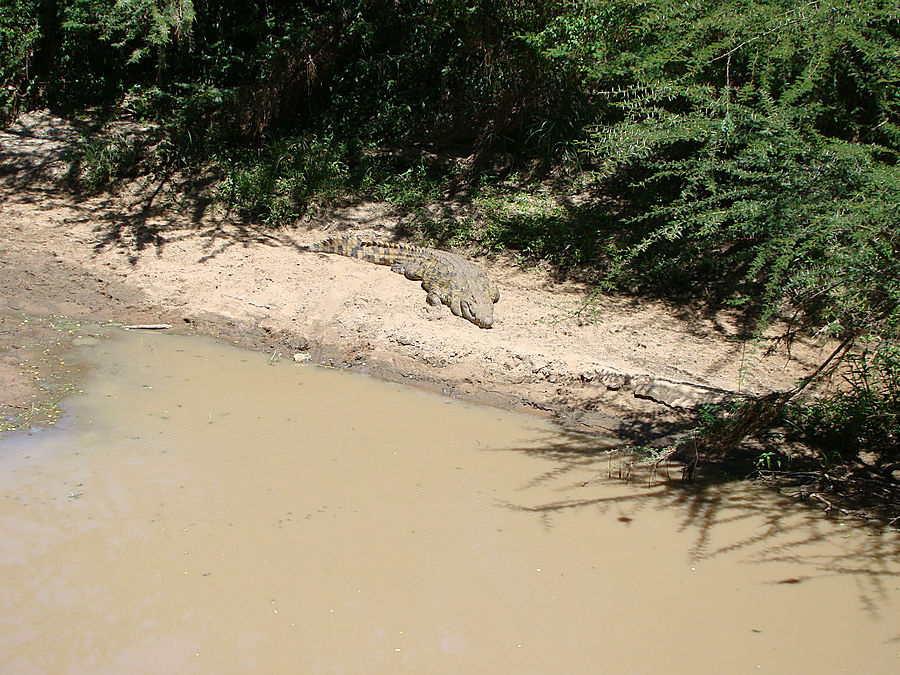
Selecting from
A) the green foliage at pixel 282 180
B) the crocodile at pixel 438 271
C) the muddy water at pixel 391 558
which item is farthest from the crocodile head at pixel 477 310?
the green foliage at pixel 282 180

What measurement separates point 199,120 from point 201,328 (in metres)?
4.36

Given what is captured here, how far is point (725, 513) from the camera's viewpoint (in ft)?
14.4

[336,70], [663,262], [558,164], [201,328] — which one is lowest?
[201,328]

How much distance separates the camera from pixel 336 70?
35.2ft

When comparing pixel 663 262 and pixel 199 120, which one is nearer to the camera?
pixel 663 262

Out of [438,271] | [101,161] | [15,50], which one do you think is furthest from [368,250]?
[15,50]

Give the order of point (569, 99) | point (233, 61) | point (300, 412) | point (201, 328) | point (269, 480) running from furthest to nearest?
point (233, 61) → point (569, 99) → point (201, 328) → point (300, 412) → point (269, 480)

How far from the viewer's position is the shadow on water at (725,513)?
3.92 m

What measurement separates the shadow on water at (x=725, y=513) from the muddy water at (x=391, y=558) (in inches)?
0.6

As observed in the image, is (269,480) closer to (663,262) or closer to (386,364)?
(386,364)

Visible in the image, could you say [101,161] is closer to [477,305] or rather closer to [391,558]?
[477,305]

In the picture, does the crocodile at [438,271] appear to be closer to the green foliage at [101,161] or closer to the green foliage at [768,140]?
the green foliage at [768,140]

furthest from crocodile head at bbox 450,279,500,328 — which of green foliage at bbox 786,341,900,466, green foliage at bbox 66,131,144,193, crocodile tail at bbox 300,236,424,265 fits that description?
green foliage at bbox 66,131,144,193

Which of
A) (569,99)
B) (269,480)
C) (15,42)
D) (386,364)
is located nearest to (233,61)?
(15,42)
